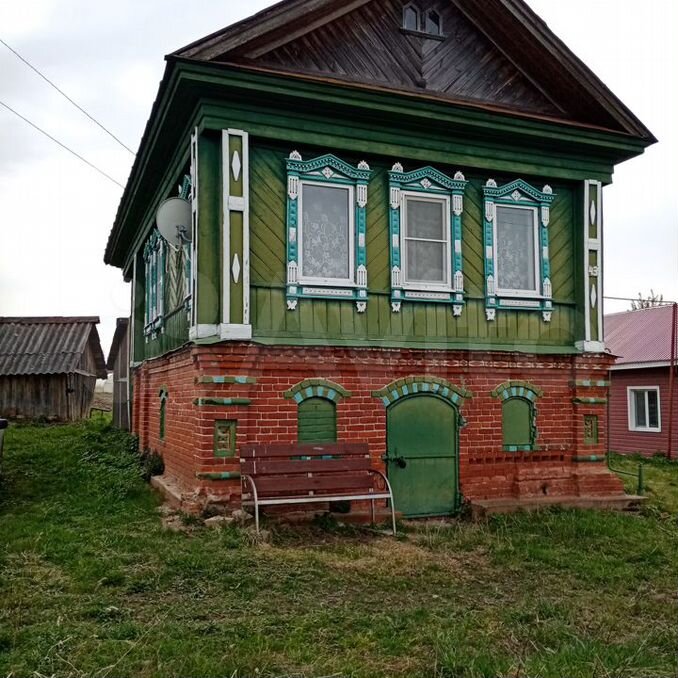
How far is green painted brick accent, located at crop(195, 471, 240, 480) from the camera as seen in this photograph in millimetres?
8008

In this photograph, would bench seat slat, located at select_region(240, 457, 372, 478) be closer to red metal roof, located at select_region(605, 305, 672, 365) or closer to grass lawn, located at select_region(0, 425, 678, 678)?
grass lawn, located at select_region(0, 425, 678, 678)

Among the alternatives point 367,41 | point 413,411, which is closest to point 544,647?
point 413,411

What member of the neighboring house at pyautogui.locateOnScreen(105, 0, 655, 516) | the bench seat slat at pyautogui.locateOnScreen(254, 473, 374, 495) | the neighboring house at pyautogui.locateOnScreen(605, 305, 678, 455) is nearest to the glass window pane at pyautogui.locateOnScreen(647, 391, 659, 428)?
the neighboring house at pyautogui.locateOnScreen(605, 305, 678, 455)

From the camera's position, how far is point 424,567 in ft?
21.4

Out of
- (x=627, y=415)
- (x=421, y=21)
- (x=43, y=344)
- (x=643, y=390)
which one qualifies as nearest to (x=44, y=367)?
(x=43, y=344)

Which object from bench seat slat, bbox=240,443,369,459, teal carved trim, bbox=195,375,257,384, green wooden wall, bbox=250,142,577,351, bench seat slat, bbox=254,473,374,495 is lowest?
bench seat slat, bbox=254,473,374,495

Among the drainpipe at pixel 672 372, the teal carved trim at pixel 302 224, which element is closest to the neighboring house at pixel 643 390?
the drainpipe at pixel 672 372

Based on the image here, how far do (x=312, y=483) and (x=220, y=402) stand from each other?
1.41 meters

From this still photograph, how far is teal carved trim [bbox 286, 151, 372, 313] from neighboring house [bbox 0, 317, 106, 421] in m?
16.4

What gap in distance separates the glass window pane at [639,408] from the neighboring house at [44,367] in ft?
57.0

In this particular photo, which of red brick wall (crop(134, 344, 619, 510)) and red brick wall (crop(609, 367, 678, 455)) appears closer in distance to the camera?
red brick wall (crop(134, 344, 619, 510))

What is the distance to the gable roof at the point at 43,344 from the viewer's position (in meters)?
22.9

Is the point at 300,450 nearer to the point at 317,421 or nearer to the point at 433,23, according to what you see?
the point at 317,421

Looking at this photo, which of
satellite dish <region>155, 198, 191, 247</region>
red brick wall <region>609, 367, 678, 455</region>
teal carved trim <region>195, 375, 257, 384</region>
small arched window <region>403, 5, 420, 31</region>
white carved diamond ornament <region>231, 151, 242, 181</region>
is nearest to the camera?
teal carved trim <region>195, 375, 257, 384</region>
